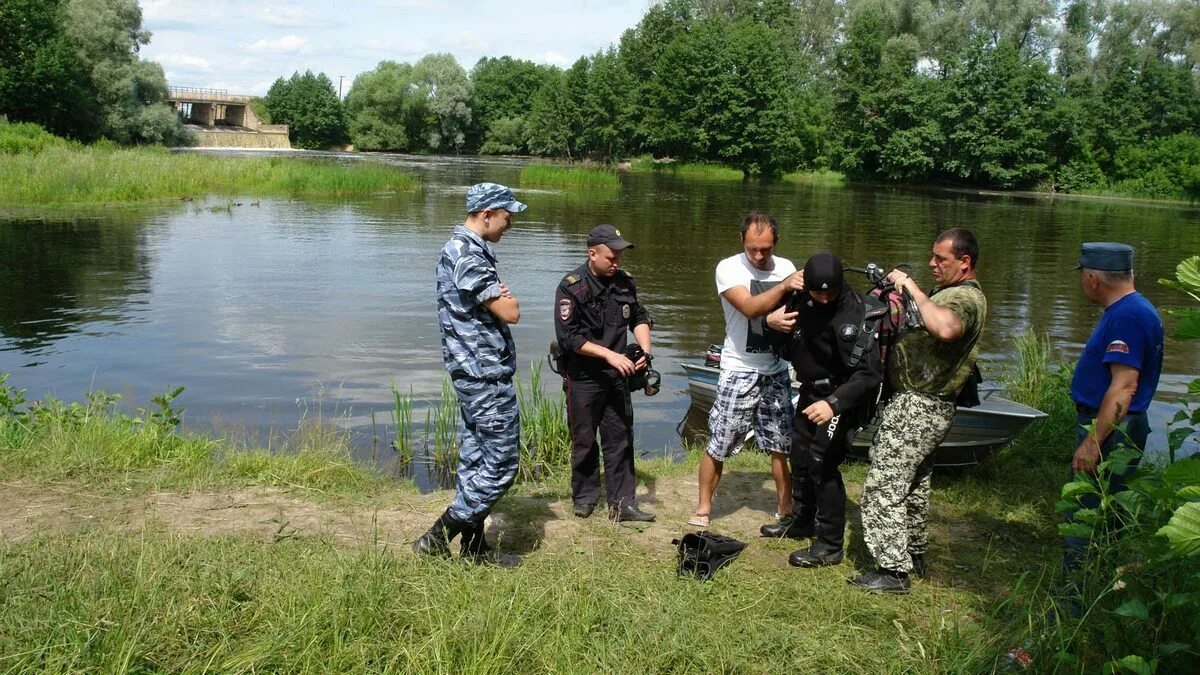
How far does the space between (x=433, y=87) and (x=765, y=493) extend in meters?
90.9

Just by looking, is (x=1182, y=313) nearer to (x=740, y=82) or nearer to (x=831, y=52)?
(x=740, y=82)

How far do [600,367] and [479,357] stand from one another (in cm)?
132

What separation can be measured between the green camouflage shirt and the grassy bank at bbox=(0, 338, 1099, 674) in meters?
0.93

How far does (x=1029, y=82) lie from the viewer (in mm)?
53875

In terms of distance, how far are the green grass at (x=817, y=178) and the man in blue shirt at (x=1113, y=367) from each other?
53.3 m

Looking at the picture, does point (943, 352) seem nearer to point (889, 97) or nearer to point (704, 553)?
point (704, 553)

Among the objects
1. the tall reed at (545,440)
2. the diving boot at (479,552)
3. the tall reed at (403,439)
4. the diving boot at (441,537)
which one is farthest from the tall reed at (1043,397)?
the tall reed at (403,439)

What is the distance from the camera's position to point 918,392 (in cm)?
451

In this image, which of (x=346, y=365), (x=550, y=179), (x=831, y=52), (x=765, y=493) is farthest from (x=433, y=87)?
(x=765, y=493)

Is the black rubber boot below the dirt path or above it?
above

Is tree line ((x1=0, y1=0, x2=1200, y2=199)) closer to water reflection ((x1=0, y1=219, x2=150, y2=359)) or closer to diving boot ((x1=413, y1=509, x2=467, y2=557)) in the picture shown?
water reflection ((x1=0, y1=219, x2=150, y2=359))

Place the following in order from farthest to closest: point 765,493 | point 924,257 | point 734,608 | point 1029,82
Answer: point 1029,82 < point 924,257 < point 765,493 < point 734,608

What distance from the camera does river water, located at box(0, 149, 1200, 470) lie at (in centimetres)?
1069

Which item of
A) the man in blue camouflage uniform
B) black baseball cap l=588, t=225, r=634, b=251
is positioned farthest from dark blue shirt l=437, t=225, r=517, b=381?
black baseball cap l=588, t=225, r=634, b=251
